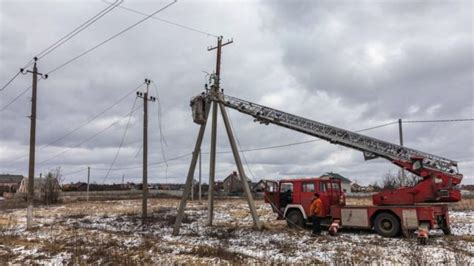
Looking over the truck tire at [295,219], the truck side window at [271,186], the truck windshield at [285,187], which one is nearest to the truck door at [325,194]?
the truck tire at [295,219]

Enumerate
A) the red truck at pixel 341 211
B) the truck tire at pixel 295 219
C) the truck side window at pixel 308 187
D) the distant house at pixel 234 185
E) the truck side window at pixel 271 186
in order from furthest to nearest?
the distant house at pixel 234 185, the truck side window at pixel 271 186, the truck tire at pixel 295 219, the truck side window at pixel 308 187, the red truck at pixel 341 211

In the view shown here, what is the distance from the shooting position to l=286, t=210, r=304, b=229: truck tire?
66.4 ft

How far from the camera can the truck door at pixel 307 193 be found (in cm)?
1998

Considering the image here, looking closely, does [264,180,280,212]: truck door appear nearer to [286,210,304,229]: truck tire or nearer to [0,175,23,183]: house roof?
[286,210,304,229]: truck tire

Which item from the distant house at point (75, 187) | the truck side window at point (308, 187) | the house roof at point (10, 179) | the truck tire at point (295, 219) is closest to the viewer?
the truck side window at point (308, 187)

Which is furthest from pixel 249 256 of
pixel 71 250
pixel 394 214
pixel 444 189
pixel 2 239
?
pixel 2 239

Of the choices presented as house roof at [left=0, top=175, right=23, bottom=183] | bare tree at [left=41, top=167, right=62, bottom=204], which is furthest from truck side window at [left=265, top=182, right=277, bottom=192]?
house roof at [left=0, top=175, right=23, bottom=183]

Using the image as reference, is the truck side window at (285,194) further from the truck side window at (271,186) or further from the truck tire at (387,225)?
the truck tire at (387,225)

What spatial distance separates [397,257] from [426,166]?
6774 mm

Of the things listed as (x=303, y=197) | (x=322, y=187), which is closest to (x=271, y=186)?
(x=303, y=197)

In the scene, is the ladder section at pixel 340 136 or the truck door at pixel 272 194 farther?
the truck door at pixel 272 194

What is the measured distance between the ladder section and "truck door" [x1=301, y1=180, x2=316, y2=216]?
7.33 feet

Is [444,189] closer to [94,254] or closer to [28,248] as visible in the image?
[94,254]

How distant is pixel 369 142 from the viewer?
64.6ft
